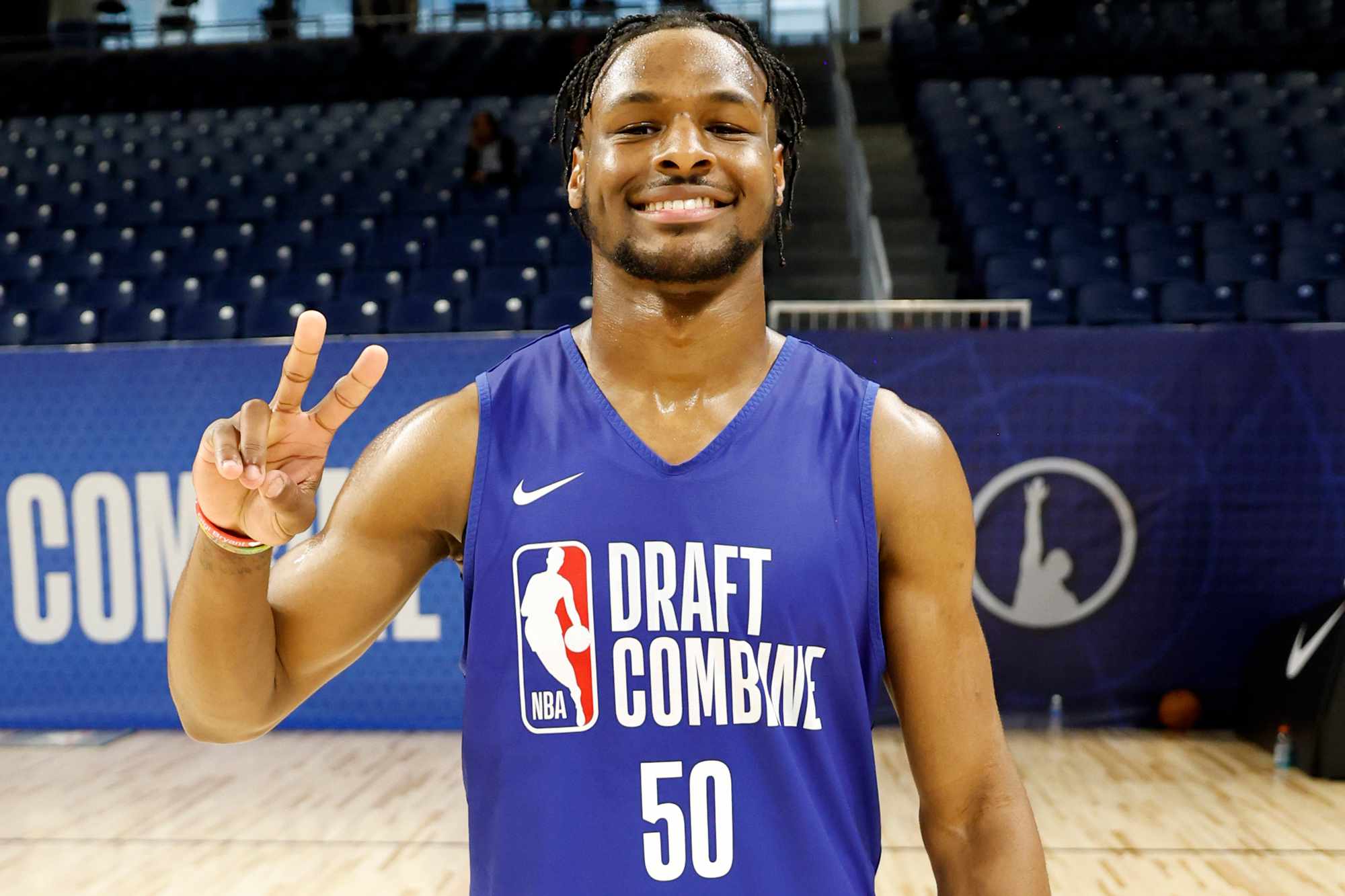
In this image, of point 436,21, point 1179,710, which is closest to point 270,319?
point 1179,710

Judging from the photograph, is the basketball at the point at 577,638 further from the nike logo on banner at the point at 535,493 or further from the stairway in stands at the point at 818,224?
the stairway in stands at the point at 818,224

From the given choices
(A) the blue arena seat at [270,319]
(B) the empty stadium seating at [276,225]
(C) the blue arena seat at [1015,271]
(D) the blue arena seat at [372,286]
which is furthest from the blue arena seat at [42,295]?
(C) the blue arena seat at [1015,271]

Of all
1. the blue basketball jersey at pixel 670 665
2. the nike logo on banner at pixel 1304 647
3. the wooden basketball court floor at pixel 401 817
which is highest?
the blue basketball jersey at pixel 670 665

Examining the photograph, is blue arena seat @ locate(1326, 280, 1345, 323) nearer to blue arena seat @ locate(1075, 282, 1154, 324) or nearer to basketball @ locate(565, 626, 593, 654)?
blue arena seat @ locate(1075, 282, 1154, 324)

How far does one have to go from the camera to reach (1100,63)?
9.55 m

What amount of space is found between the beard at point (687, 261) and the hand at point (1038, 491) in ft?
12.1

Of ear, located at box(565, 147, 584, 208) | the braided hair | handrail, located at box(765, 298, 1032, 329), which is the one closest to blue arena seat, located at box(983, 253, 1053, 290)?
handrail, located at box(765, 298, 1032, 329)

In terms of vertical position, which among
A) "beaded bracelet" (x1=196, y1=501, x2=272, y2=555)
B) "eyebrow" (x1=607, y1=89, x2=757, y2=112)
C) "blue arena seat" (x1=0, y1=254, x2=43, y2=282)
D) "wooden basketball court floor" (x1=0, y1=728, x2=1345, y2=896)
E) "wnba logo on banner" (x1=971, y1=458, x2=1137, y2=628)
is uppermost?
"blue arena seat" (x1=0, y1=254, x2=43, y2=282)

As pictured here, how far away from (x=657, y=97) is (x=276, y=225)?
707 cm

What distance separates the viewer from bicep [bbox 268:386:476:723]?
119cm

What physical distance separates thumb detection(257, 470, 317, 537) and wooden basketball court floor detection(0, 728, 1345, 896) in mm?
2380

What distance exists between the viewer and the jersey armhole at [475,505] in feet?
3.88

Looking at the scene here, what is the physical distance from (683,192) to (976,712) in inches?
24.4

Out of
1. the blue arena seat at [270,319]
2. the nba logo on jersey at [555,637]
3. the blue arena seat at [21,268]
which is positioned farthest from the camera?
the blue arena seat at [21,268]
